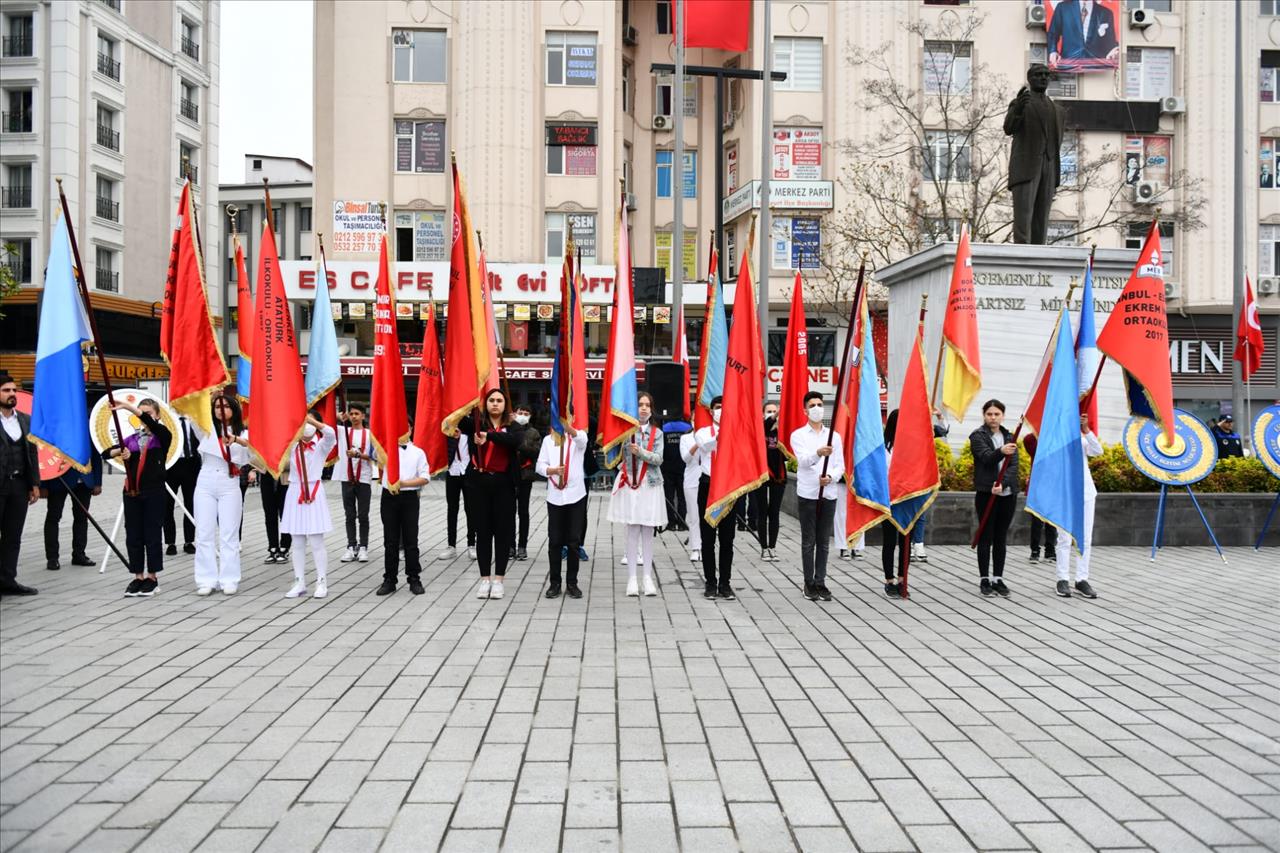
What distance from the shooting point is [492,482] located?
9.99 metres

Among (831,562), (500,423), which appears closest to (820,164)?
(831,562)

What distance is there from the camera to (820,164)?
34125 mm

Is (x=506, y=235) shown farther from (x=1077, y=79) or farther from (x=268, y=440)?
(x=268, y=440)

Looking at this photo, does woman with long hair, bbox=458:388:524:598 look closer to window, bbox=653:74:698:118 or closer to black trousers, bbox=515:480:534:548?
black trousers, bbox=515:480:534:548

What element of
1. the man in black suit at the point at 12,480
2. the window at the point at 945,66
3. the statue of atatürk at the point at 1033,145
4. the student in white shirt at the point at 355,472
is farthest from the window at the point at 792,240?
the man in black suit at the point at 12,480

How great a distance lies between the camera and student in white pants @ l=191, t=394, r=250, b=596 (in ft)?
32.8

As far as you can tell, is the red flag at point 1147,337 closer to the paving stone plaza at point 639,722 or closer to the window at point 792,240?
the paving stone plaza at point 639,722

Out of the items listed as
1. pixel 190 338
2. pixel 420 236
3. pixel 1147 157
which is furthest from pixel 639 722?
pixel 1147 157

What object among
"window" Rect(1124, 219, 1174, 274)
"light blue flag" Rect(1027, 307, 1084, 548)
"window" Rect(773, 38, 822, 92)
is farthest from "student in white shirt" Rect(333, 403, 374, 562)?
"window" Rect(1124, 219, 1174, 274)

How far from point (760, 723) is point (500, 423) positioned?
5.10 metres

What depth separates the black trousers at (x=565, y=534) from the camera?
10.0 meters

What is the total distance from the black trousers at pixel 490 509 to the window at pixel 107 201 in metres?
37.3

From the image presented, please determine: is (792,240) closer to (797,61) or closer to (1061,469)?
(797,61)

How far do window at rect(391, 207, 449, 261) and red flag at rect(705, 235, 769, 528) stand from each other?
85.3 ft
